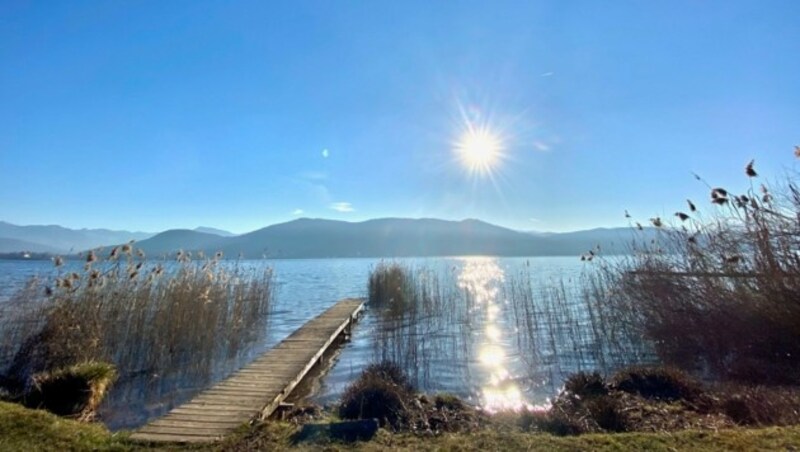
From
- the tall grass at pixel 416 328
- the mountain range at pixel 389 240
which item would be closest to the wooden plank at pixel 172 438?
the tall grass at pixel 416 328

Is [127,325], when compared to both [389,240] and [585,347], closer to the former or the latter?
[585,347]

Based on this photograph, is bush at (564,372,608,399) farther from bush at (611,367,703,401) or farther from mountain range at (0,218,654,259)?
mountain range at (0,218,654,259)

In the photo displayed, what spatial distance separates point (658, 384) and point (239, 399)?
6.90 m

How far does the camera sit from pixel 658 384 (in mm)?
7371

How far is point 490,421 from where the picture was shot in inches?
238

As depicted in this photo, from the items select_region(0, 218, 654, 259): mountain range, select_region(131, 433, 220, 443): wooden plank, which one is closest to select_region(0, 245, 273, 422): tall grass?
select_region(131, 433, 220, 443): wooden plank

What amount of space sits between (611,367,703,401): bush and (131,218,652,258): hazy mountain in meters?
119

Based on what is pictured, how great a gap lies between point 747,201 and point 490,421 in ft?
19.2

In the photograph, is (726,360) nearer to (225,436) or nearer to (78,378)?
(225,436)

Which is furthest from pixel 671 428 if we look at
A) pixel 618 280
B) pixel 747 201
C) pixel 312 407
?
pixel 618 280

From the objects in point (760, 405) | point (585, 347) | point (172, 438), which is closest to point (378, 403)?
point (172, 438)

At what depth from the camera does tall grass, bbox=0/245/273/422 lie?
8289 mm

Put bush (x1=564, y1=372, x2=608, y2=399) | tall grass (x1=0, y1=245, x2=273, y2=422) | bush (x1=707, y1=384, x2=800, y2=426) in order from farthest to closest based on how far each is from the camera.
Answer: tall grass (x1=0, y1=245, x2=273, y2=422), bush (x1=564, y1=372, x2=608, y2=399), bush (x1=707, y1=384, x2=800, y2=426)

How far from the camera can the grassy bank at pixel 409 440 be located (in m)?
4.09
